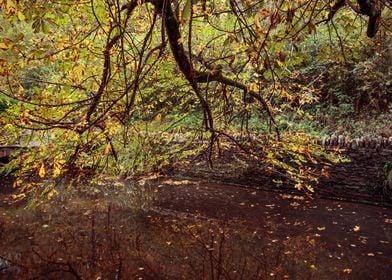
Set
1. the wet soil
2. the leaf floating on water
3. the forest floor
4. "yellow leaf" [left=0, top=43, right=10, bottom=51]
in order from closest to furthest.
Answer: "yellow leaf" [left=0, top=43, right=10, bottom=51]
the forest floor
the wet soil
the leaf floating on water

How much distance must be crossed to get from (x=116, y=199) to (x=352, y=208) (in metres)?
5.19

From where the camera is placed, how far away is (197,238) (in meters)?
6.02

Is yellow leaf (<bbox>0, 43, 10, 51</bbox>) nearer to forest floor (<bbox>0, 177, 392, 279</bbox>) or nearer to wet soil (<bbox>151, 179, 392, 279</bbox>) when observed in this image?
forest floor (<bbox>0, 177, 392, 279</bbox>)

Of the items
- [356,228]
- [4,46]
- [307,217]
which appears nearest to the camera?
[4,46]

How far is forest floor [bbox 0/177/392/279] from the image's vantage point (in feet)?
16.0

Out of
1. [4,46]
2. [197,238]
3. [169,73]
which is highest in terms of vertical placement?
[169,73]

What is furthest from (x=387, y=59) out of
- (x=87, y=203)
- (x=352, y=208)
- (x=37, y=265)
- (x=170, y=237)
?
(x=37, y=265)

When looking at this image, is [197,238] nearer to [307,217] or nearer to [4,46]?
[307,217]

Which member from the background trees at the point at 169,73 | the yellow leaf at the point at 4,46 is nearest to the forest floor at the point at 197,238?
the background trees at the point at 169,73

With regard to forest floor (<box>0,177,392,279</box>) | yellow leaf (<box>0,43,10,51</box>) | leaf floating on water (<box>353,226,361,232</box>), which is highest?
yellow leaf (<box>0,43,10,51</box>)

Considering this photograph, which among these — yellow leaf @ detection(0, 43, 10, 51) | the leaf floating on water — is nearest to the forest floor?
the leaf floating on water

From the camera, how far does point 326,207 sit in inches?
296

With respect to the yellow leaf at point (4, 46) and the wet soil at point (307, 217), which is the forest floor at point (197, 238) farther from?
the yellow leaf at point (4, 46)

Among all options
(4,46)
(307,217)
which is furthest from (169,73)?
(307,217)
